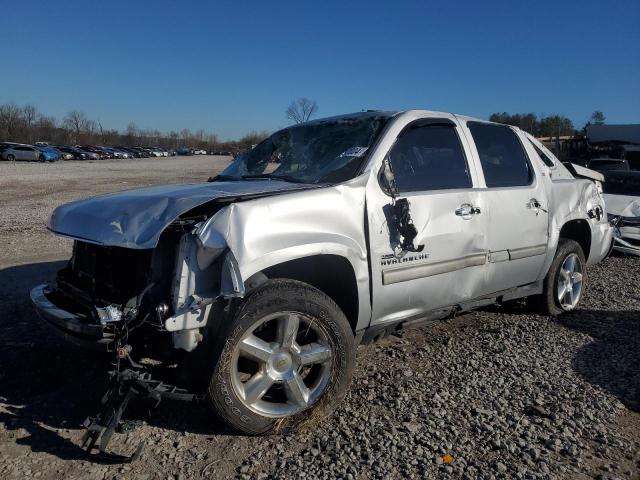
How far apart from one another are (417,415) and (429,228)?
1.22 metres

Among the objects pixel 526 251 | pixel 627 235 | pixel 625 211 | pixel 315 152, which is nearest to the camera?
pixel 315 152

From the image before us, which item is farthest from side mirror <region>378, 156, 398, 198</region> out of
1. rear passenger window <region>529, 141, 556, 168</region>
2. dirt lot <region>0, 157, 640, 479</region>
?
rear passenger window <region>529, 141, 556, 168</region>

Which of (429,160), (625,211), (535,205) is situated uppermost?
(429,160)

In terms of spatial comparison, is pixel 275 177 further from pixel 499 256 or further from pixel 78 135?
pixel 78 135

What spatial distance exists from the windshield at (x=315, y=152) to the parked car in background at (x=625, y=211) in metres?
6.18

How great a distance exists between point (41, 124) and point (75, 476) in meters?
108

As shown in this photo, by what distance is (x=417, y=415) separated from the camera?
3.25 m

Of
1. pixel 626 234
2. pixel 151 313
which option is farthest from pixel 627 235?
pixel 151 313

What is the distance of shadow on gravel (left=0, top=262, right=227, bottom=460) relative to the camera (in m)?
3.03

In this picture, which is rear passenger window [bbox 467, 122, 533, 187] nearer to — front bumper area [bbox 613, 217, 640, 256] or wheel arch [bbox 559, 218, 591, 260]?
wheel arch [bbox 559, 218, 591, 260]

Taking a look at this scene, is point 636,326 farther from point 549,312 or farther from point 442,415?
point 442,415

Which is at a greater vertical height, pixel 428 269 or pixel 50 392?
pixel 428 269

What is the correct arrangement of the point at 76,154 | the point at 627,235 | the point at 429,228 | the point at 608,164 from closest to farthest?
the point at 429,228, the point at 627,235, the point at 608,164, the point at 76,154

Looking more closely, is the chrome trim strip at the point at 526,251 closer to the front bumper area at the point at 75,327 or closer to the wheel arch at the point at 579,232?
the wheel arch at the point at 579,232
